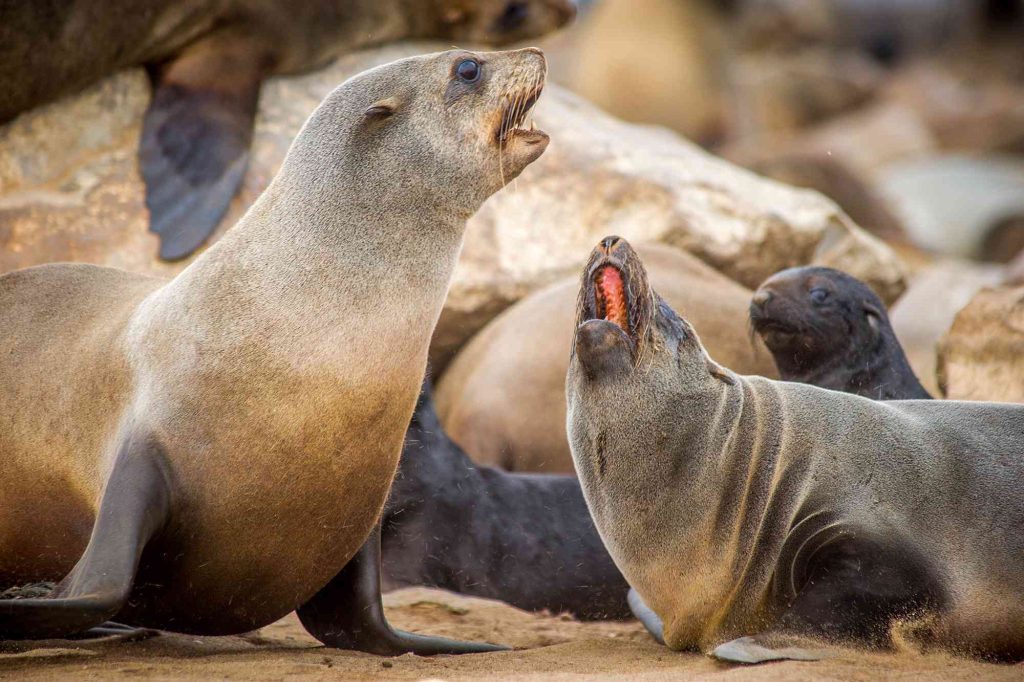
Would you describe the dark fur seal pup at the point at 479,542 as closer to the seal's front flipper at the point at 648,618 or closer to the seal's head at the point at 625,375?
the seal's front flipper at the point at 648,618

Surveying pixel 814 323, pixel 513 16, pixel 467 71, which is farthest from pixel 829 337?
pixel 513 16

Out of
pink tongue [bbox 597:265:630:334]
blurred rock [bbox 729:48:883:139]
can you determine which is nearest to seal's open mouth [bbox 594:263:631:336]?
pink tongue [bbox 597:265:630:334]

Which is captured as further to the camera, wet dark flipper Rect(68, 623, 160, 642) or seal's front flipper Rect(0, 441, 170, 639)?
wet dark flipper Rect(68, 623, 160, 642)

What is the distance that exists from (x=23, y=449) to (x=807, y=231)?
4.61 meters

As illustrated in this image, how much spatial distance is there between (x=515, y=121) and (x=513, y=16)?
4.33 metres

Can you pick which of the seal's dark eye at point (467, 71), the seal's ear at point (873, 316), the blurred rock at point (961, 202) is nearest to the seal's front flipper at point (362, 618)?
the seal's dark eye at point (467, 71)

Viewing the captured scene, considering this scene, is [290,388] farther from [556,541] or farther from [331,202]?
[556,541]

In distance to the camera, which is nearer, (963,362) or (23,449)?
(23,449)

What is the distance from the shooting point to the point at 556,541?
16.1 feet

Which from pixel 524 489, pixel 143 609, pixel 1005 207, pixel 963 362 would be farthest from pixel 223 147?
pixel 1005 207

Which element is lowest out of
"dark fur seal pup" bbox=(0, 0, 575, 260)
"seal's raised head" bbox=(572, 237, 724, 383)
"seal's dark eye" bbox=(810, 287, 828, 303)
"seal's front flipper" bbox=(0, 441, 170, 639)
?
"seal's front flipper" bbox=(0, 441, 170, 639)

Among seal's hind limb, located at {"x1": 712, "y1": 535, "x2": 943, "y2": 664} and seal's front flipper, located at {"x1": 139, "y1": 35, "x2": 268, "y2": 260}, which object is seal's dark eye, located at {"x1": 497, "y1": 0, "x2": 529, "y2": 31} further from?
seal's hind limb, located at {"x1": 712, "y1": 535, "x2": 943, "y2": 664}

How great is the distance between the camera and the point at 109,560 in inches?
122

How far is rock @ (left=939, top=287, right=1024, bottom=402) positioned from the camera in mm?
5340
